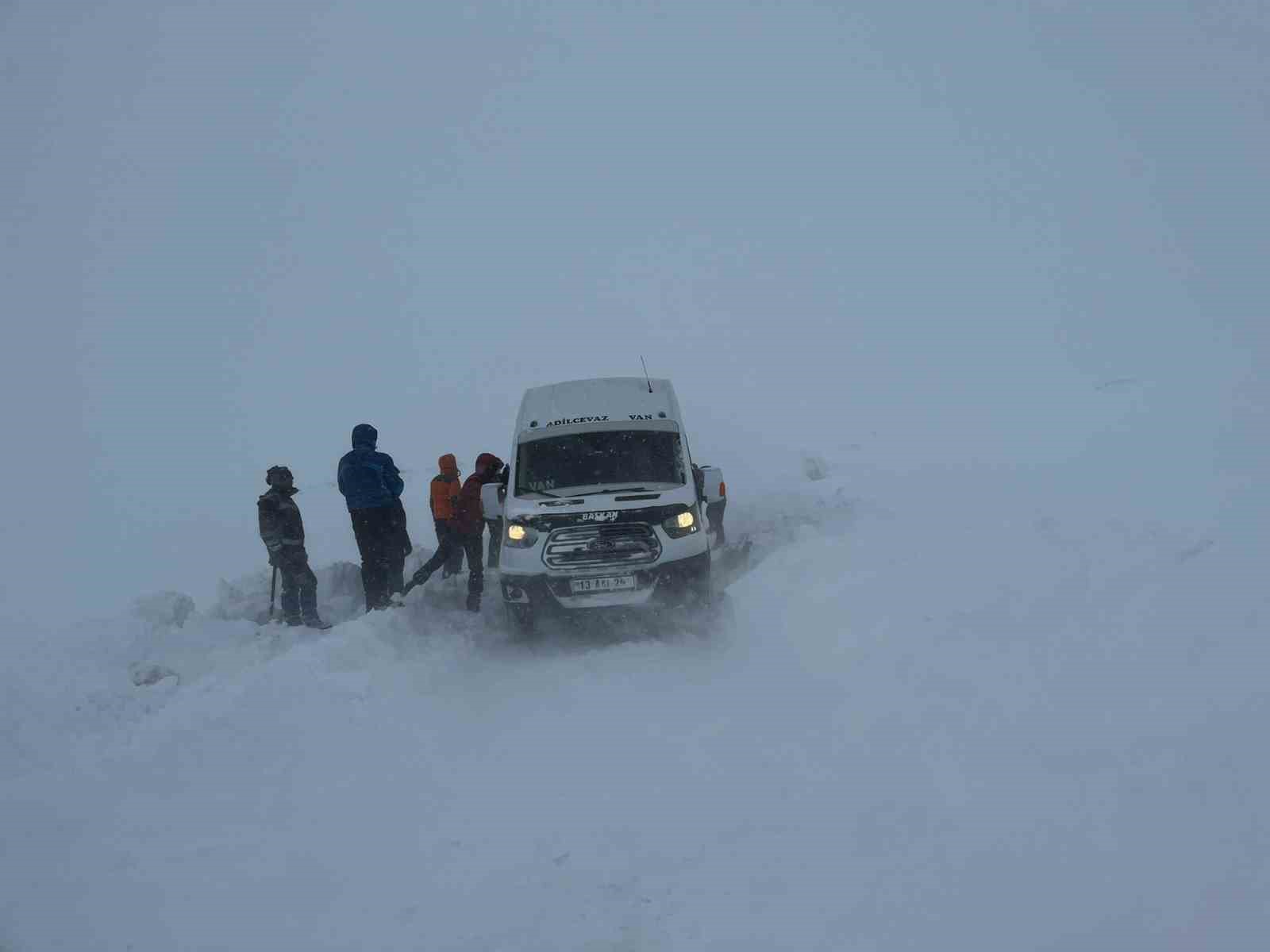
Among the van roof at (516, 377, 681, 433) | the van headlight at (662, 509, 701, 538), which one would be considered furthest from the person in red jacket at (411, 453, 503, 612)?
the van headlight at (662, 509, 701, 538)

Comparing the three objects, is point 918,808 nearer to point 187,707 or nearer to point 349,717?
point 349,717

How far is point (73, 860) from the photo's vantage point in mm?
4793

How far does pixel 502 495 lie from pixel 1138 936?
650cm

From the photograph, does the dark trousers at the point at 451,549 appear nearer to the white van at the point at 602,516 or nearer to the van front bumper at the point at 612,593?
the white van at the point at 602,516

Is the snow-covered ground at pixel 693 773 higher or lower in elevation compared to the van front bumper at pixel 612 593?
lower

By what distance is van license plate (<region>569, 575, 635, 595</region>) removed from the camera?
7.97 meters

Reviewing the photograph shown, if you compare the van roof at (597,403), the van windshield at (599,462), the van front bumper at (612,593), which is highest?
the van roof at (597,403)

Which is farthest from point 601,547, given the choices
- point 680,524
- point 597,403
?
point 597,403

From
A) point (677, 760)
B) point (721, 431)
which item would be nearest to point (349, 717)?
point (677, 760)

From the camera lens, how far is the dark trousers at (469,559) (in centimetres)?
973

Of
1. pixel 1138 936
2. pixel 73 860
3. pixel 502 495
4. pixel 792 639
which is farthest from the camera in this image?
pixel 502 495

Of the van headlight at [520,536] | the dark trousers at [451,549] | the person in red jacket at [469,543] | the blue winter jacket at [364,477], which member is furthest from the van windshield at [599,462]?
the blue winter jacket at [364,477]

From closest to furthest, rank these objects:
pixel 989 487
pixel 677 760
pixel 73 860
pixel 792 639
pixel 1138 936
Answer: pixel 1138 936
pixel 73 860
pixel 677 760
pixel 792 639
pixel 989 487

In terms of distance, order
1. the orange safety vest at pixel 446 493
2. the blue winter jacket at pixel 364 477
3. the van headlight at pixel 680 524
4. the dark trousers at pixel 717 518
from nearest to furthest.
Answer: the van headlight at pixel 680 524 < the blue winter jacket at pixel 364 477 < the orange safety vest at pixel 446 493 < the dark trousers at pixel 717 518
